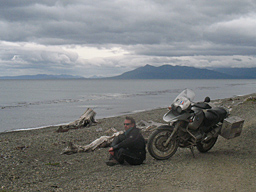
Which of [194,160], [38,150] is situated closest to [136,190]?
[194,160]

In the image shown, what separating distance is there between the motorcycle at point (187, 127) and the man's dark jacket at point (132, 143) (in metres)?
0.22

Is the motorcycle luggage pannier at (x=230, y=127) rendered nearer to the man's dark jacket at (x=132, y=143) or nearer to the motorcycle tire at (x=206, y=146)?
the motorcycle tire at (x=206, y=146)

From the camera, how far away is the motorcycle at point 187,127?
7.23 metres

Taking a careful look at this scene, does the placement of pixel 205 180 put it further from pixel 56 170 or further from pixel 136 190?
pixel 56 170

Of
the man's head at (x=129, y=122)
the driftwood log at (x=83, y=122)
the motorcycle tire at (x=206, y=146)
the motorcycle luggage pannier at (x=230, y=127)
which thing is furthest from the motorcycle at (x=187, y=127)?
the driftwood log at (x=83, y=122)

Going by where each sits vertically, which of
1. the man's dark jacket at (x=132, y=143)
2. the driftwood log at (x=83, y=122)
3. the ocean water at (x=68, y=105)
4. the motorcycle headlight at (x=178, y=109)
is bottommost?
the ocean water at (x=68, y=105)

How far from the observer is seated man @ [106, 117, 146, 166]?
6.97 metres

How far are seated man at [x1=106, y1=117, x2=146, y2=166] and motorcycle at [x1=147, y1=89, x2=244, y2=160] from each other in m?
0.27

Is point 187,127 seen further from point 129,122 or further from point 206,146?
point 129,122

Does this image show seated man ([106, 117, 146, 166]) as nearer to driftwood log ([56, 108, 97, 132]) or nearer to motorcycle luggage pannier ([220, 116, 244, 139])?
motorcycle luggage pannier ([220, 116, 244, 139])

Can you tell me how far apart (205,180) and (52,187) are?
3.06m

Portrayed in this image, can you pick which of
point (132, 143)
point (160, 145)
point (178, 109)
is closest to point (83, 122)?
point (160, 145)

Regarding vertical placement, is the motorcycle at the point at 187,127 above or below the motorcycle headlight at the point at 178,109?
below

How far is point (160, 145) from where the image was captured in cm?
732
